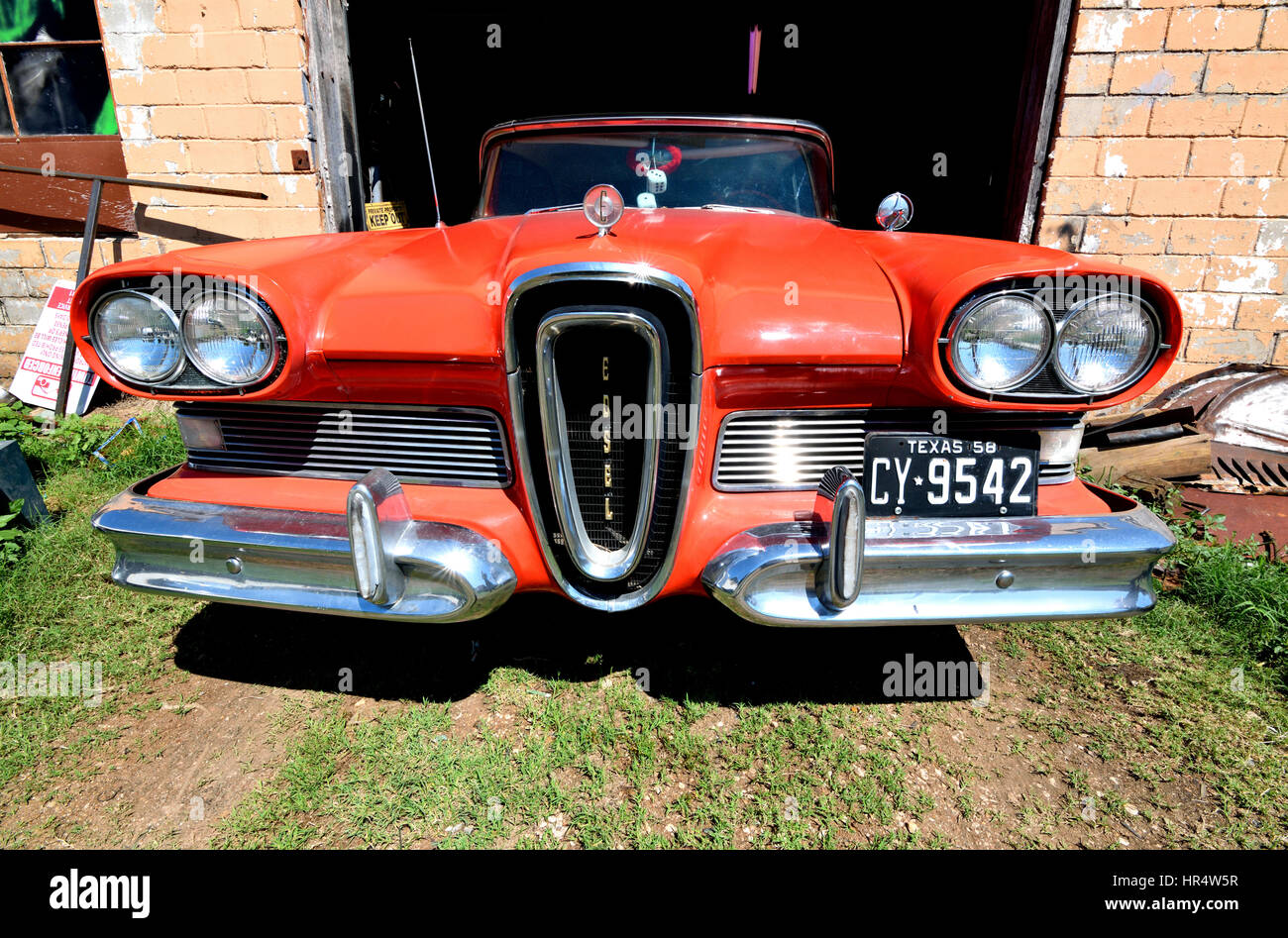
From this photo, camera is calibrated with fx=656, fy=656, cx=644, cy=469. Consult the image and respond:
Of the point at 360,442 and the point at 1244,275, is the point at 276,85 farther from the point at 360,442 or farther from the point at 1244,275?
the point at 1244,275

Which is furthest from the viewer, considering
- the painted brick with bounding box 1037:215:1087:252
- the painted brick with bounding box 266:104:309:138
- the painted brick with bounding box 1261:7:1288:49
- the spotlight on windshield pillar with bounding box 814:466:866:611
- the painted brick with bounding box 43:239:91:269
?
the painted brick with bounding box 43:239:91:269

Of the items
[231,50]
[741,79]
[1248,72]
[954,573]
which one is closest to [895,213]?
[954,573]

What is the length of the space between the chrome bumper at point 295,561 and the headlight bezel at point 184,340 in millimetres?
301

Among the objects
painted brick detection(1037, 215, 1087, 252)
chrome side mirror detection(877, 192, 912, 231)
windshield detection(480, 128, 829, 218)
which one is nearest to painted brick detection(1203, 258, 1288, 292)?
painted brick detection(1037, 215, 1087, 252)

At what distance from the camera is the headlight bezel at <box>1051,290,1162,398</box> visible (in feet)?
4.82

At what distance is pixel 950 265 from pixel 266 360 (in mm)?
1673

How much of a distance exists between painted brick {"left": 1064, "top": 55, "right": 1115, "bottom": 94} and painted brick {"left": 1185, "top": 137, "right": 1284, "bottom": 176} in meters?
0.61

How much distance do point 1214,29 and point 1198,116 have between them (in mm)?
417

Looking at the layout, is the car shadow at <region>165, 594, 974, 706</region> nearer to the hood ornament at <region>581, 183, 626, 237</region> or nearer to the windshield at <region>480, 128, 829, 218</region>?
the hood ornament at <region>581, 183, 626, 237</region>

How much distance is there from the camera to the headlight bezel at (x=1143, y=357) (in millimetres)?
1469

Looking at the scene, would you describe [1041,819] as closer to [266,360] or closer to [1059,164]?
[266,360]

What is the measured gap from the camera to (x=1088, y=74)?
3.54 meters

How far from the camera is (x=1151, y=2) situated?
11.2 ft

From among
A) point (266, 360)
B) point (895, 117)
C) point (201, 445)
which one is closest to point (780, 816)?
point (266, 360)
